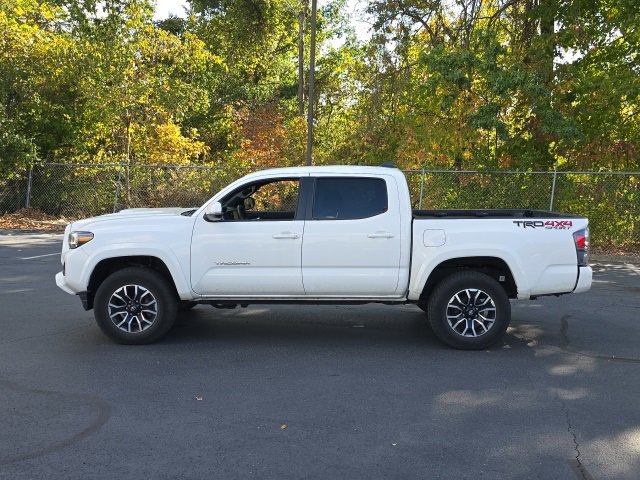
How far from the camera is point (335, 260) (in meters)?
6.75

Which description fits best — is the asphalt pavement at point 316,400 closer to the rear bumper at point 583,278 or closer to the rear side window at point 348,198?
the rear bumper at point 583,278

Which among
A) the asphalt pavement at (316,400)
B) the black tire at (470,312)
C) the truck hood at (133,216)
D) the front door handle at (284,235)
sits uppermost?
the truck hood at (133,216)

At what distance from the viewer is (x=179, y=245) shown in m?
6.76

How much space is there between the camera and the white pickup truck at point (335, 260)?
6676 millimetres

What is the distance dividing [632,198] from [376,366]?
12373 mm

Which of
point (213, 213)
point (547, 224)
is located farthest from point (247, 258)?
point (547, 224)

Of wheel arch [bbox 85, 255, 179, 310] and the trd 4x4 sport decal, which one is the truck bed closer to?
the trd 4x4 sport decal

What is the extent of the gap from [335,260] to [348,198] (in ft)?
2.24

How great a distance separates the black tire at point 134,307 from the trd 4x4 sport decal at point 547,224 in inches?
144

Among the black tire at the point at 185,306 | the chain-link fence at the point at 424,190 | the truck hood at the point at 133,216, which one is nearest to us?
the truck hood at the point at 133,216

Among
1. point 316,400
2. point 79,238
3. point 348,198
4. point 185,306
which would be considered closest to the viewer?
point 316,400

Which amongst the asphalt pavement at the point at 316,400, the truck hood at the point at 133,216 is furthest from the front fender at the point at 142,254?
the asphalt pavement at the point at 316,400

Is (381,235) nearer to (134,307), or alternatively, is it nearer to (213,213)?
(213,213)

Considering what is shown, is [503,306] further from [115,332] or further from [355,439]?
[115,332]
